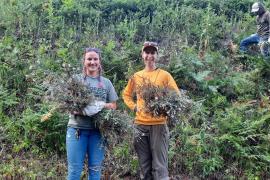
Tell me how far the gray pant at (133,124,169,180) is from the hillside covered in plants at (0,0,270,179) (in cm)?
38

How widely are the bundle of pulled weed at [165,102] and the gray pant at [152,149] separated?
36cm

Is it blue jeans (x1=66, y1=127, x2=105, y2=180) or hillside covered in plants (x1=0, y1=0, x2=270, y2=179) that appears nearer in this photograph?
blue jeans (x1=66, y1=127, x2=105, y2=180)

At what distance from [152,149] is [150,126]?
37 centimetres

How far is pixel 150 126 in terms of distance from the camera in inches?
239

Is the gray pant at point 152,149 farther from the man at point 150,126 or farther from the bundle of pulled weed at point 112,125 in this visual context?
the bundle of pulled weed at point 112,125

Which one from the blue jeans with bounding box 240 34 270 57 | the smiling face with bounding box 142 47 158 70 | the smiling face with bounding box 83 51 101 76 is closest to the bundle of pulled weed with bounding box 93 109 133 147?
the smiling face with bounding box 83 51 101 76

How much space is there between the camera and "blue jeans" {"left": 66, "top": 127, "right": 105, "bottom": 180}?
5352mm

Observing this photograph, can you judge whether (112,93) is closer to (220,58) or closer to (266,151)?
(266,151)

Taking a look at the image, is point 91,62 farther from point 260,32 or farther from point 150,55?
point 260,32

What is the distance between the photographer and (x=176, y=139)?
8031 millimetres

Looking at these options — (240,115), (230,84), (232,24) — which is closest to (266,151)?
(240,115)

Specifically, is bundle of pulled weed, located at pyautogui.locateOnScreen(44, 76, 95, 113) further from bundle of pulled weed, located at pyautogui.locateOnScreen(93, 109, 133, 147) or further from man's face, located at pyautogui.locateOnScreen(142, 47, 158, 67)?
man's face, located at pyautogui.locateOnScreen(142, 47, 158, 67)

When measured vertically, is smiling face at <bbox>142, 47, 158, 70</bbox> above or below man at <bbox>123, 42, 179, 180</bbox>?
above

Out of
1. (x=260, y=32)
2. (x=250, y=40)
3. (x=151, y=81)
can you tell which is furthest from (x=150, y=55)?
(x=260, y=32)
